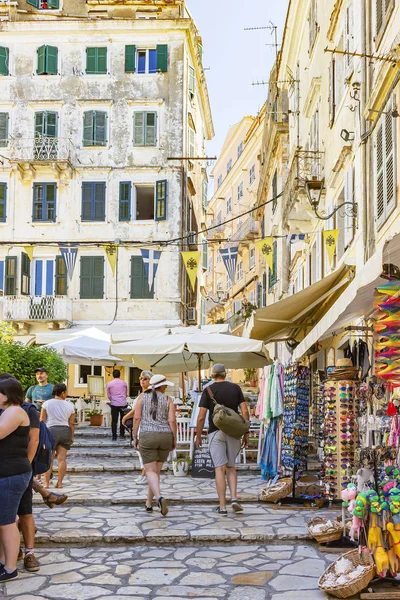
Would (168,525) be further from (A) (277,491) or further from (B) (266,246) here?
(B) (266,246)

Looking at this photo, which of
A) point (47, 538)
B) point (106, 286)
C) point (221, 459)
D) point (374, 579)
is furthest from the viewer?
point (106, 286)

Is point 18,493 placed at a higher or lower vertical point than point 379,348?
lower

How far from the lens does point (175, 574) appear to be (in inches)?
265

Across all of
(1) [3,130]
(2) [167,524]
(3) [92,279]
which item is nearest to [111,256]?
(3) [92,279]

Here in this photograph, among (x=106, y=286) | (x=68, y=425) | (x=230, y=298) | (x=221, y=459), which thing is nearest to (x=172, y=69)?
(x=106, y=286)

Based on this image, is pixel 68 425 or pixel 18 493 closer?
pixel 18 493

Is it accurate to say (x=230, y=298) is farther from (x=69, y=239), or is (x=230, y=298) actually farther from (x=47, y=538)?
(x=47, y=538)

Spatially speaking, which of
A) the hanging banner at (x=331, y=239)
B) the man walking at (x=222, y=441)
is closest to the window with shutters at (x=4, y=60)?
the hanging banner at (x=331, y=239)

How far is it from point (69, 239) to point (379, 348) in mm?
24122

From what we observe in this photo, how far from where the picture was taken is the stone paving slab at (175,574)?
610 cm

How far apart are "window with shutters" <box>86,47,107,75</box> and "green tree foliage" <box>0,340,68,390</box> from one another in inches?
647

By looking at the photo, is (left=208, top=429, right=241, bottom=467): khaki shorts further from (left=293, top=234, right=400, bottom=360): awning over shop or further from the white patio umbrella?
the white patio umbrella

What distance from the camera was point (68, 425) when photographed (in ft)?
37.8

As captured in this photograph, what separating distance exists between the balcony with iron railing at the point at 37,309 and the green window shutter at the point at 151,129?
7.33 metres
